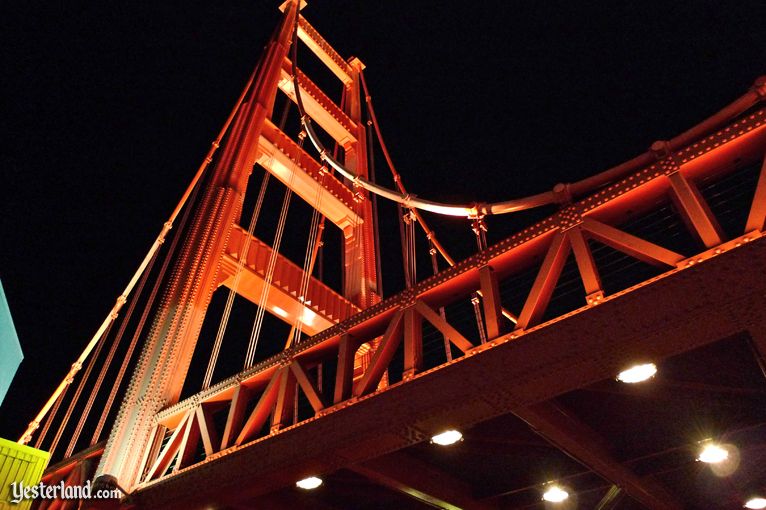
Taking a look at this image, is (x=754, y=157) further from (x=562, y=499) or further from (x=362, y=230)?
(x=362, y=230)

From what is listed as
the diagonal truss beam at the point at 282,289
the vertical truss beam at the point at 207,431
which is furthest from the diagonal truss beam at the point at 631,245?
the diagonal truss beam at the point at 282,289

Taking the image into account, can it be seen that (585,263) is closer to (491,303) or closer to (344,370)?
(491,303)

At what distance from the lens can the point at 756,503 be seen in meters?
8.72

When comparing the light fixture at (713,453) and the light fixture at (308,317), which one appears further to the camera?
the light fixture at (308,317)

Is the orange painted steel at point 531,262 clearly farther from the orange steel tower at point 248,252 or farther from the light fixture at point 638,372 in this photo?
the orange steel tower at point 248,252

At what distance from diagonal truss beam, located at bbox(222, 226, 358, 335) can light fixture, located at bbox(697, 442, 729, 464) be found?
7101 mm

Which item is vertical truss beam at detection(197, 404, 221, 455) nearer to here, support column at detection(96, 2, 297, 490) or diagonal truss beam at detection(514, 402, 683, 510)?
support column at detection(96, 2, 297, 490)

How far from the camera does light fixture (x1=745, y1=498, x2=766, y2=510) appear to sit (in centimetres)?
860

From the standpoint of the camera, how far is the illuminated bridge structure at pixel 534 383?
4.66 meters

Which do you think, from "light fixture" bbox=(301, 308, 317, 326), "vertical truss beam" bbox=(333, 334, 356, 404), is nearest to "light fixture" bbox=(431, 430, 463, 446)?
"vertical truss beam" bbox=(333, 334, 356, 404)

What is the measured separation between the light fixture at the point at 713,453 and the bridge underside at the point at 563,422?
0.15m

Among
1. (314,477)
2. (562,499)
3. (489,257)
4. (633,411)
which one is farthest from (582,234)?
(562,499)

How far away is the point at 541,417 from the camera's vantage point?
5.56 metres

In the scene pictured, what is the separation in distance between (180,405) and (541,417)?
495 cm
